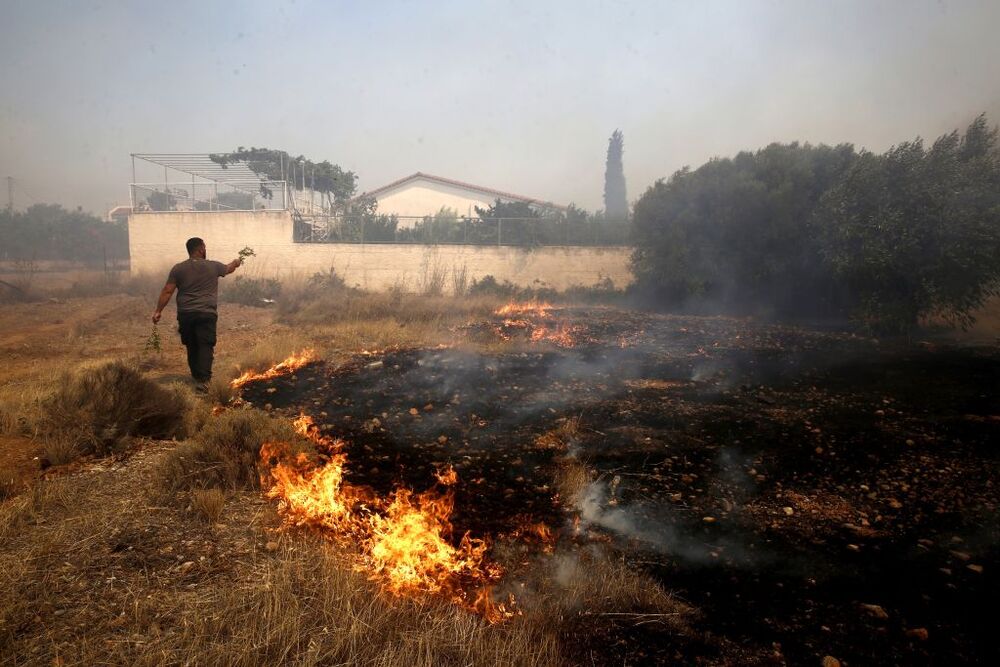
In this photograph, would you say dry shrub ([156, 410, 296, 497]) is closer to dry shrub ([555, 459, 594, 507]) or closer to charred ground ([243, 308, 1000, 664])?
charred ground ([243, 308, 1000, 664])

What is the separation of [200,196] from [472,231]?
1071 cm

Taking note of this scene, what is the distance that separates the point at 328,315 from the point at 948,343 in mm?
15015

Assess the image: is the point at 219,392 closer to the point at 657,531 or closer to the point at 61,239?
the point at 657,531

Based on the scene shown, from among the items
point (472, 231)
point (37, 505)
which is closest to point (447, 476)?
point (37, 505)

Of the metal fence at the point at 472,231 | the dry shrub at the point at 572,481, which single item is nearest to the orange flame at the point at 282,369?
the dry shrub at the point at 572,481

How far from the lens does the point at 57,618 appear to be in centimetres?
221

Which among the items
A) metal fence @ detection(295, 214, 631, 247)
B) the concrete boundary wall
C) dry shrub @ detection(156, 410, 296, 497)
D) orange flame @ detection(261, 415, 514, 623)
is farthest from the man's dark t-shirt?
metal fence @ detection(295, 214, 631, 247)

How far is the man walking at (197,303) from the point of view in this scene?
588 centimetres

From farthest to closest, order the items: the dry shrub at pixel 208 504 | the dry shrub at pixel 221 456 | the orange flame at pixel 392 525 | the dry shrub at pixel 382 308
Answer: the dry shrub at pixel 382 308
the dry shrub at pixel 221 456
the dry shrub at pixel 208 504
the orange flame at pixel 392 525

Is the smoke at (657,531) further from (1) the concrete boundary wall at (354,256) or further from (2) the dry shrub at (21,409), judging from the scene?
(1) the concrete boundary wall at (354,256)

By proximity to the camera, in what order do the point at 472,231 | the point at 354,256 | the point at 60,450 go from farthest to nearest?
the point at 472,231 < the point at 354,256 < the point at 60,450

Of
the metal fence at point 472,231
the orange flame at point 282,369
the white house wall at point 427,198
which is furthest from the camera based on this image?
the white house wall at point 427,198

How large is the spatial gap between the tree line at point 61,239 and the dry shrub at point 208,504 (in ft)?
108

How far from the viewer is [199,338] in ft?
19.7
